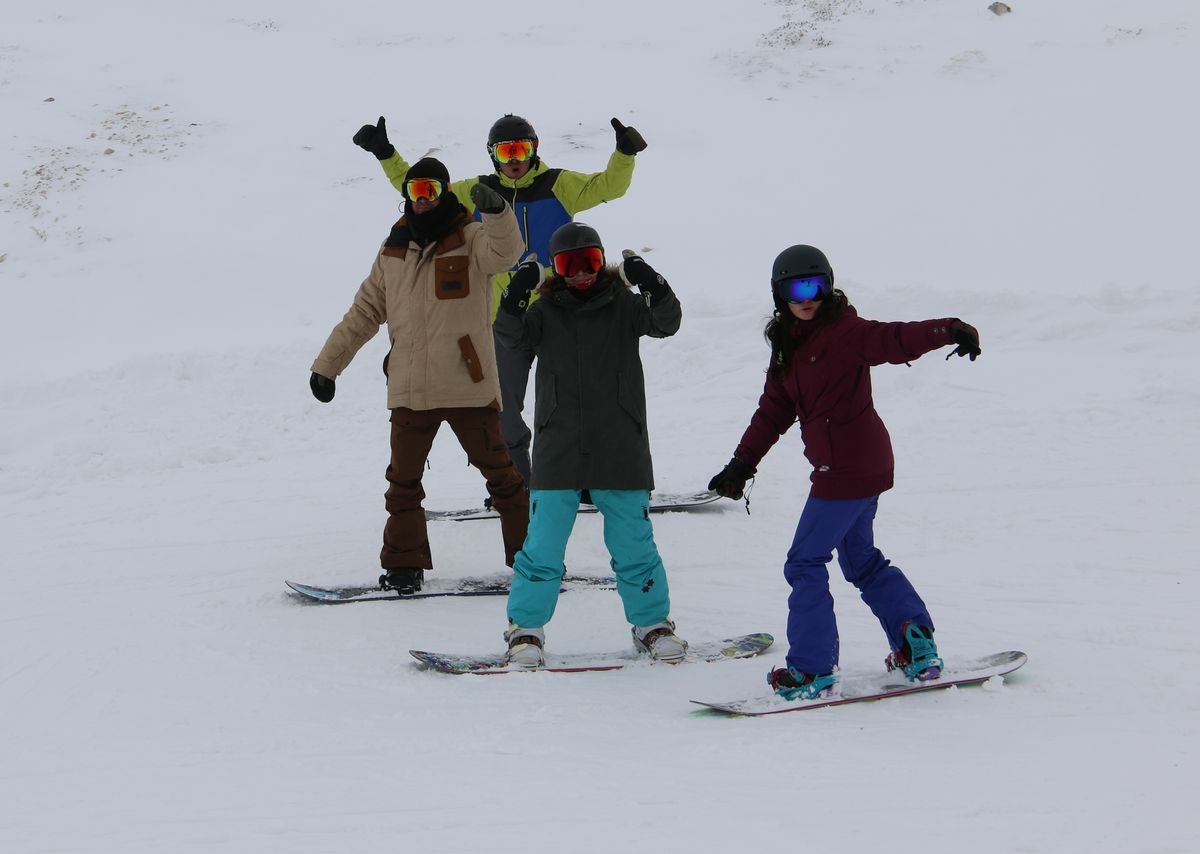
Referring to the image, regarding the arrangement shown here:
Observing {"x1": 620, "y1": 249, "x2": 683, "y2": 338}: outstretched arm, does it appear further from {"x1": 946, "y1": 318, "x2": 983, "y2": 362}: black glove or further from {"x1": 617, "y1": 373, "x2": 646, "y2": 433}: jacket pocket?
{"x1": 946, "y1": 318, "x2": 983, "y2": 362}: black glove

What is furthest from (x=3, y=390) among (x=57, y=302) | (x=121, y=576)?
(x=121, y=576)

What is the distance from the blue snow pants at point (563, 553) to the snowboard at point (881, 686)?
25.4 inches

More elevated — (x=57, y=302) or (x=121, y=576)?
(x=57, y=302)

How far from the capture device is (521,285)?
4.10m

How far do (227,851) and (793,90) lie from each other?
17.6 meters

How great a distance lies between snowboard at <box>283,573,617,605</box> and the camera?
5250 millimetres

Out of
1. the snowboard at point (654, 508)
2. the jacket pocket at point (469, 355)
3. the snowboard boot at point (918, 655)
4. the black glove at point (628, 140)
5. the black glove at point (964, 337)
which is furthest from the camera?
the snowboard at point (654, 508)

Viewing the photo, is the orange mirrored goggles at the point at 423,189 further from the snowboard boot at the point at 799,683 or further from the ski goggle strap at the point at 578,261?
the snowboard boot at the point at 799,683

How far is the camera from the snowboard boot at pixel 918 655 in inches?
153

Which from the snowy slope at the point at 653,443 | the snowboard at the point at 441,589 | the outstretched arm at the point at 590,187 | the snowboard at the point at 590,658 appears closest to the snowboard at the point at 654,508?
the snowy slope at the point at 653,443

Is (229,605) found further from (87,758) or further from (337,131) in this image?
(337,131)

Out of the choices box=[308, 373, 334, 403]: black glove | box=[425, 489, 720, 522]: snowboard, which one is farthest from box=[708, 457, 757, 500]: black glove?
box=[425, 489, 720, 522]: snowboard

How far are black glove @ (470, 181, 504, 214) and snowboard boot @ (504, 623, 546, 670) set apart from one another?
1.72 m

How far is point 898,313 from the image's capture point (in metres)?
10.2
